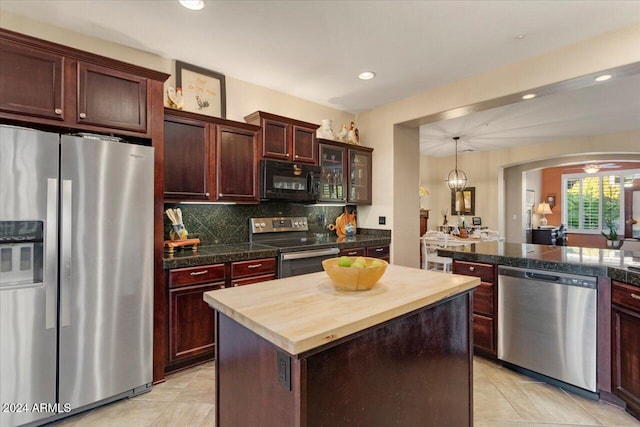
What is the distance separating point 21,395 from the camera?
1784mm

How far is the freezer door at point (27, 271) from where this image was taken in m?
1.73

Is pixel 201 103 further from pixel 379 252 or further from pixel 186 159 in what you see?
pixel 379 252

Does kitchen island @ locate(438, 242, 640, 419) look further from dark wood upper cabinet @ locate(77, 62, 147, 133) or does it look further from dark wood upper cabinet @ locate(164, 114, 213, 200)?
dark wood upper cabinet @ locate(77, 62, 147, 133)

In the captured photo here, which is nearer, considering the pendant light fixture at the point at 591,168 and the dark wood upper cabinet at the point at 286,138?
the dark wood upper cabinet at the point at 286,138

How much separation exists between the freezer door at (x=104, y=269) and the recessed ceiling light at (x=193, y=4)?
39.9 inches

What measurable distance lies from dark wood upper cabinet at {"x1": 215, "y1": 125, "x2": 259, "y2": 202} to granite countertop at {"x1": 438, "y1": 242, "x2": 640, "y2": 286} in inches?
76.5

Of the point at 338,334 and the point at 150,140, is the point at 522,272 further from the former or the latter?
the point at 150,140

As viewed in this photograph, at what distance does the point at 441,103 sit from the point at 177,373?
3.73 m

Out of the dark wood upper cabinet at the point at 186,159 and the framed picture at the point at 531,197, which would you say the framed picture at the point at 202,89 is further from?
the framed picture at the point at 531,197

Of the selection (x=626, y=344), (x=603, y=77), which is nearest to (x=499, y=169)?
(x=603, y=77)

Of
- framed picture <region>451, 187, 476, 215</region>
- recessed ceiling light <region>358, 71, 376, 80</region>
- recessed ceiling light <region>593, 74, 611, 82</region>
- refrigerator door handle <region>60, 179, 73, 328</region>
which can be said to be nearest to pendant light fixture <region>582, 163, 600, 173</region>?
framed picture <region>451, 187, 476, 215</region>

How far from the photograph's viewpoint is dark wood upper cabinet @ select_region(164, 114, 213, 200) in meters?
2.65

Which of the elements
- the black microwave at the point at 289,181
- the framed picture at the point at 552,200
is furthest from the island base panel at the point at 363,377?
the framed picture at the point at 552,200

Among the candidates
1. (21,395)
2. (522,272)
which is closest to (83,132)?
(21,395)
